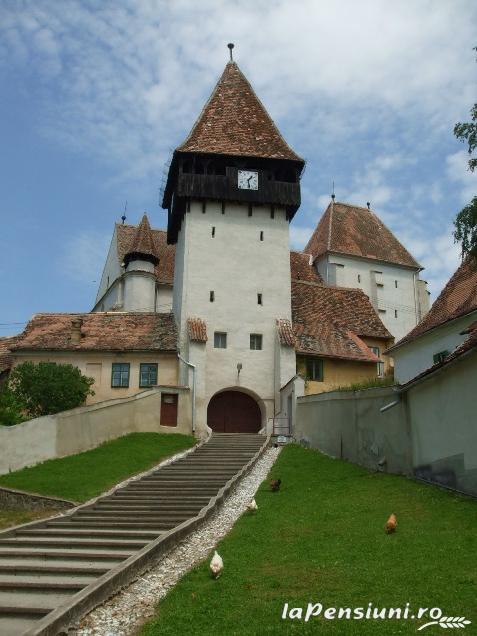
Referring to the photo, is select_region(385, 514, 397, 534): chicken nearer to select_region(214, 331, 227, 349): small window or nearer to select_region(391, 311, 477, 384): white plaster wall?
select_region(391, 311, 477, 384): white plaster wall

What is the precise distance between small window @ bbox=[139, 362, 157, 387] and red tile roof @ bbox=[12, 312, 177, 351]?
931mm

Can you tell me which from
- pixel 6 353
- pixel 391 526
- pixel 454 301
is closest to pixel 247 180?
pixel 454 301

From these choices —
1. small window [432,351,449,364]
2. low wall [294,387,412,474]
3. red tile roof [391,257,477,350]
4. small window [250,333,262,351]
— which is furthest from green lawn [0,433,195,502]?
red tile roof [391,257,477,350]

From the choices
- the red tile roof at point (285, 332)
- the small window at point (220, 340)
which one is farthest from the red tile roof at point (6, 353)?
the red tile roof at point (285, 332)

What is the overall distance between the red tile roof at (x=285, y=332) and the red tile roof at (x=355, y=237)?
20.1 m

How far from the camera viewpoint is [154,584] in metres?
11.4

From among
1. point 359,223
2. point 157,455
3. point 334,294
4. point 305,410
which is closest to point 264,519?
point 157,455

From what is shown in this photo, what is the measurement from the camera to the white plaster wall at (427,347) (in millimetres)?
28572

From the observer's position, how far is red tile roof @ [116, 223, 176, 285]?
167 feet

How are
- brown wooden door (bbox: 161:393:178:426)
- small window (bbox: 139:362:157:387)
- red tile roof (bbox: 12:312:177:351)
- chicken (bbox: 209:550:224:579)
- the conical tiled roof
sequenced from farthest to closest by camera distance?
the conical tiled roof < red tile roof (bbox: 12:312:177:351) < small window (bbox: 139:362:157:387) < brown wooden door (bbox: 161:393:178:426) < chicken (bbox: 209:550:224:579)

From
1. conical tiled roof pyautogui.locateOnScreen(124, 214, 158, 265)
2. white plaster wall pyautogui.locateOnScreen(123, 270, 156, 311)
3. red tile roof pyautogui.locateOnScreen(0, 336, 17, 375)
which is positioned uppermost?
conical tiled roof pyautogui.locateOnScreen(124, 214, 158, 265)

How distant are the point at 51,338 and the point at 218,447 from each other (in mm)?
13354

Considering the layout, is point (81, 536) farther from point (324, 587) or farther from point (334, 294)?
point (334, 294)

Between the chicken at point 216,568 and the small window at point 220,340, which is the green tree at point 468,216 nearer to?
the chicken at point 216,568
